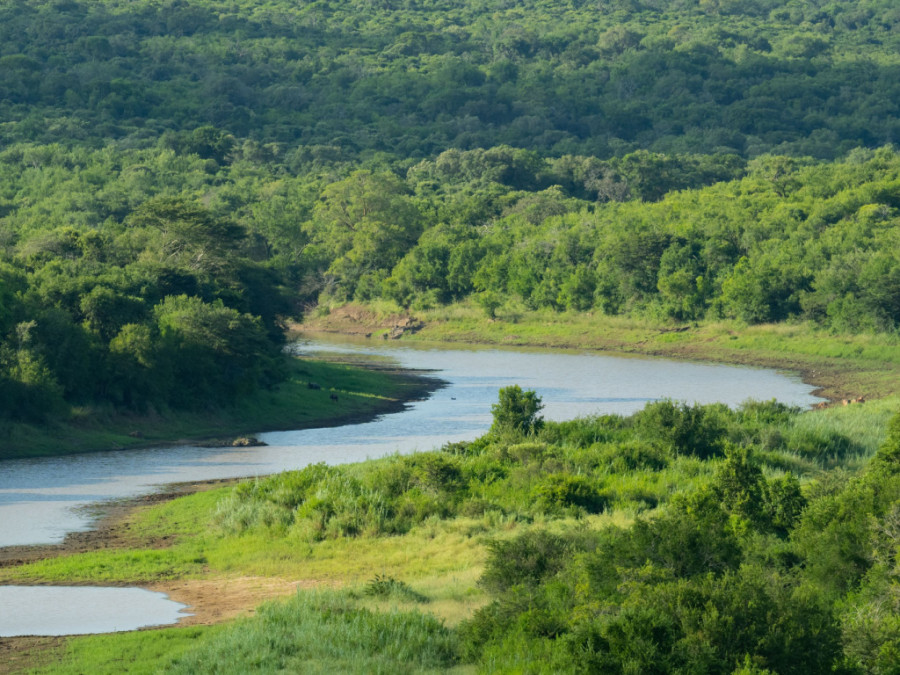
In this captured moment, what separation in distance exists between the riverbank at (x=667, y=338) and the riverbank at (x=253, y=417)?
70.6ft

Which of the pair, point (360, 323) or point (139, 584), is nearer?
point (139, 584)

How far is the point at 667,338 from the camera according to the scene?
85.9 m

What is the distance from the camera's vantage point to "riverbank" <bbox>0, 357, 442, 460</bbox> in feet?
131

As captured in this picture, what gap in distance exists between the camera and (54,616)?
1883 cm

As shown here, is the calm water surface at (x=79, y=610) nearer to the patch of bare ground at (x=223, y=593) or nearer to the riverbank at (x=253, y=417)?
the patch of bare ground at (x=223, y=593)

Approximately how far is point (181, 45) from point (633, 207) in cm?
10893

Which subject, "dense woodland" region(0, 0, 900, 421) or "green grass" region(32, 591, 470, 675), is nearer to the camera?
"green grass" region(32, 591, 470, 675)

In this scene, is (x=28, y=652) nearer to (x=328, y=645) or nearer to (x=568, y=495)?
(x=328, y=645)

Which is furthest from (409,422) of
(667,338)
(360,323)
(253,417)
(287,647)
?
(360,323)

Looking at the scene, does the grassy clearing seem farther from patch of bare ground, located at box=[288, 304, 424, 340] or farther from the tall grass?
patch of bare ground, located at box=[288, 304, 424, 340]

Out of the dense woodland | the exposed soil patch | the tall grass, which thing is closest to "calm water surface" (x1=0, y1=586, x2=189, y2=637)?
the tall grass

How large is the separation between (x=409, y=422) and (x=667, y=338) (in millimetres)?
38969

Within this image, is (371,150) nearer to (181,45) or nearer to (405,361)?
(181,45)

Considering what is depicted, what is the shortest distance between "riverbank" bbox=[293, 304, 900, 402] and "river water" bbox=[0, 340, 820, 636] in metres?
2.93
